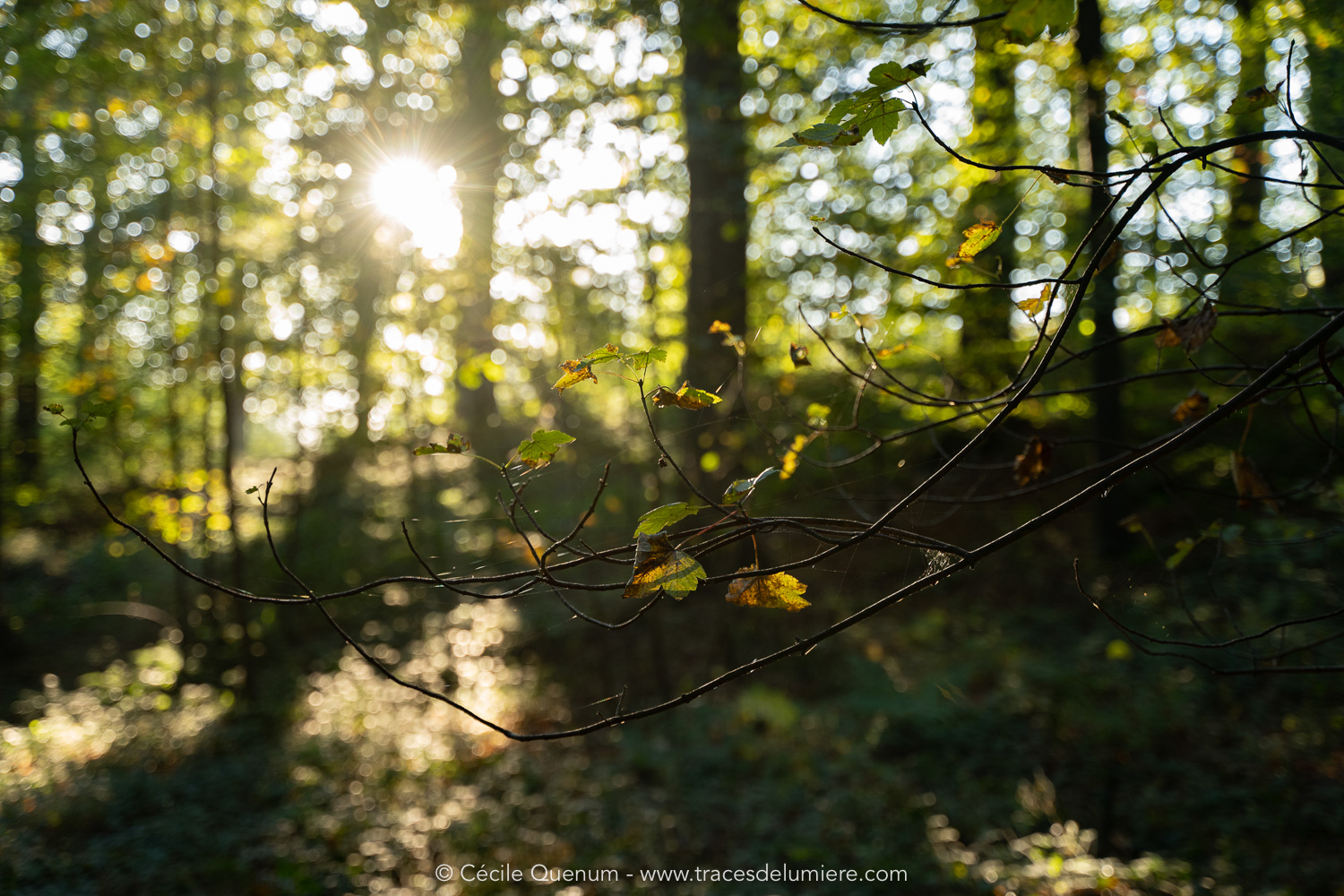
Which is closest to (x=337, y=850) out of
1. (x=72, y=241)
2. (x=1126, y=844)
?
(x=1126, y=844)

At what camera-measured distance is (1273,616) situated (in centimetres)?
573

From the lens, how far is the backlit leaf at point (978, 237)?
138 centimetres

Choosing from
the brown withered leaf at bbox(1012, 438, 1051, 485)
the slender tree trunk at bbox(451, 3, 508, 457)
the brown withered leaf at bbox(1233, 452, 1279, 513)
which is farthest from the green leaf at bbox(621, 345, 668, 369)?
the slender tree trunk at bbox(451, 3, 508, 457)

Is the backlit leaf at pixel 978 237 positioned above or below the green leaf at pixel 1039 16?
below

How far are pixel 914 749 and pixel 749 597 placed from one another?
181 inches

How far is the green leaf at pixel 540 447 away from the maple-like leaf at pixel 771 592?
17.3 inches

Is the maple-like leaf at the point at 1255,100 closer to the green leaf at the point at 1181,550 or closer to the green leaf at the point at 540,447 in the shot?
the green leaf at the point at 1181,550

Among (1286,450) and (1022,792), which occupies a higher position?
(1286,450)

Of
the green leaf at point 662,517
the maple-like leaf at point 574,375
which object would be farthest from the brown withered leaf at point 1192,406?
the maple-like leaf at point 574,375

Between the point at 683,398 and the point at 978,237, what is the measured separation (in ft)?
2.43

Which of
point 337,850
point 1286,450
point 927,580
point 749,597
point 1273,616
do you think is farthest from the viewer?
point 1286,450

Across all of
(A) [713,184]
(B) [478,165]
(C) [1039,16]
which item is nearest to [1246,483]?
(C) [1039,16]

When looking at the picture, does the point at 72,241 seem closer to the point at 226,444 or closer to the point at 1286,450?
the point at 226,444

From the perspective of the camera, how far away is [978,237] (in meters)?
1.43
